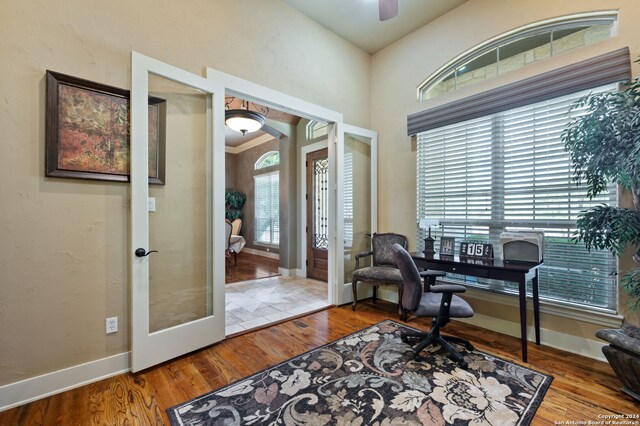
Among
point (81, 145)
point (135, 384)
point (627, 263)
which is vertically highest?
point (81, 145)

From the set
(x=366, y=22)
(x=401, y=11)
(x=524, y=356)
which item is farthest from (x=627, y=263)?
(x=366, y=22)

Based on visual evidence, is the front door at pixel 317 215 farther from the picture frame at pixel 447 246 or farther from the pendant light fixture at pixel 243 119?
the picture frame at pixel 447 246

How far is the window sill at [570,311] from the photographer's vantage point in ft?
7.75

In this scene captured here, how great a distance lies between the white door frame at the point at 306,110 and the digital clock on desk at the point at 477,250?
1547 mm

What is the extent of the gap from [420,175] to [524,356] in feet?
7.42

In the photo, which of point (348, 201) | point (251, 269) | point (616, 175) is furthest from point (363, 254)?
point (251, 269)

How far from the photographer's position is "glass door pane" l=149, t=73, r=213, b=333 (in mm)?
2355

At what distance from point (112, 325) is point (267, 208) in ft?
20.1

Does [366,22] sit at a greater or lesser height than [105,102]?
greater

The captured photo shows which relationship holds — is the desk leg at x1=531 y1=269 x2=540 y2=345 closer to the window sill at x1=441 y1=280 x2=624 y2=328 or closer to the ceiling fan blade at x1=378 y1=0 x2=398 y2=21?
the window sill at x1=441 y1=280 x2=624 y2=328

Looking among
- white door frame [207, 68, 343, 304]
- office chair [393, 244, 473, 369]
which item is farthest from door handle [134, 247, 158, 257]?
office chair [393, 244, 473, 369]

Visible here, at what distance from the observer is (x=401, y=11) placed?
11.1 ft

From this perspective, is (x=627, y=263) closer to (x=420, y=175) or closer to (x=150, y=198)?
(x=420, y=175)

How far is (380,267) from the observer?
148 inches
